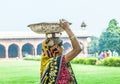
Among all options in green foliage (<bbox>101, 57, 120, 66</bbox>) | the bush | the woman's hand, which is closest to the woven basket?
the woman's hand

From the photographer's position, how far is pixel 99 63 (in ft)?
79.0

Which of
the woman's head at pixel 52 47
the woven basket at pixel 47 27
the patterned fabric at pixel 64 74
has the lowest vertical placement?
the patterned fabric at pixel 64 74

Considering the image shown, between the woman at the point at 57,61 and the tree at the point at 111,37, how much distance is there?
4751 cm

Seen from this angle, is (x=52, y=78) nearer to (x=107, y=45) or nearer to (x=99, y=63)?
(x=99, y=63)

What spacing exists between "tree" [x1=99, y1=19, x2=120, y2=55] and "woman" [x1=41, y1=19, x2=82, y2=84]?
156 feet

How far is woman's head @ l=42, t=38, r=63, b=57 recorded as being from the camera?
4.24 meters

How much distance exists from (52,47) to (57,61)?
18 cm

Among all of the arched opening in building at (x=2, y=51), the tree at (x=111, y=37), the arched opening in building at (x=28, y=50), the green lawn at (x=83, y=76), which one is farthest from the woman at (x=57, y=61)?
the arched opening in building at (x=28, y=50)

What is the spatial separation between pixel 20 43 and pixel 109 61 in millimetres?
36977

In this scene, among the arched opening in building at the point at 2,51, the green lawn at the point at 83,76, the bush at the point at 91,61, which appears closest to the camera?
the green lawn at the point at 83,76

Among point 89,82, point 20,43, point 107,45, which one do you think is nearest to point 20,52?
point 20,43

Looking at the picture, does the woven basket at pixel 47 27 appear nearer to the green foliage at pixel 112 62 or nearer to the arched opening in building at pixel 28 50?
the green foliage at pixel 112 62

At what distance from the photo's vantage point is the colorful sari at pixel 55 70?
4.14 metres

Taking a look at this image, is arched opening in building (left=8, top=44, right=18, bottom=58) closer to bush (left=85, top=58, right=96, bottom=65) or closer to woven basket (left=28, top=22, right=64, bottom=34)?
bush (left=85, top=58, right=96, bottom=65)
